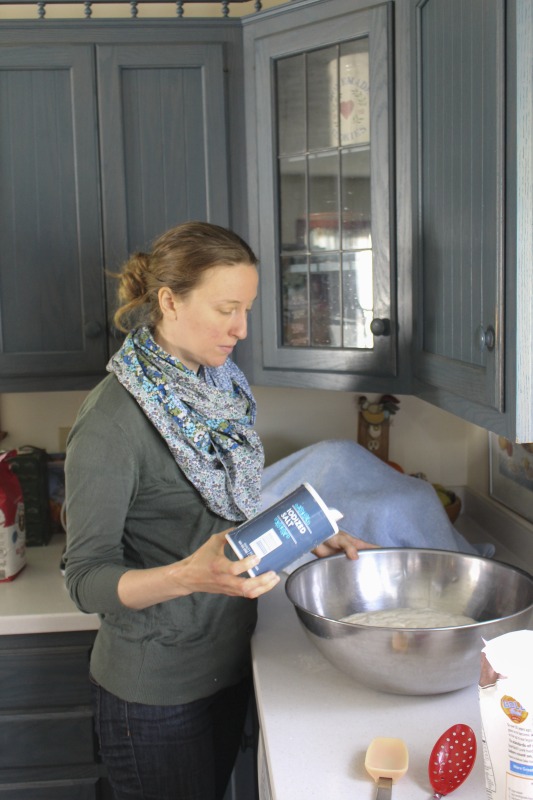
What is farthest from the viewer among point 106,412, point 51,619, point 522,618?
point 51,619

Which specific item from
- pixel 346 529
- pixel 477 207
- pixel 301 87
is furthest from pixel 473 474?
pixel 477 207

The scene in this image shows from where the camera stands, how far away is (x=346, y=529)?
5.90 ft

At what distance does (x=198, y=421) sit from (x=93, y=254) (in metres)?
0.70

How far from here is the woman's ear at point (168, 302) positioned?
1396mm

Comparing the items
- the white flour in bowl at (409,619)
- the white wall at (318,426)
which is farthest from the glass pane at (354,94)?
the white flour in bowl at (409,619)

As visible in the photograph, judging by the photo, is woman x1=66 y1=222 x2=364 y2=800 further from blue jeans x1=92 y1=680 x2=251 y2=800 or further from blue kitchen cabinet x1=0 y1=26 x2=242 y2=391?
Answer: blue kitchen cabinet x1=0 y1=26 x2=242 y2=391

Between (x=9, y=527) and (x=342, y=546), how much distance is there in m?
0.84

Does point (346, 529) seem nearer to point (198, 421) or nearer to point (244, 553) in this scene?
point (198, 421)

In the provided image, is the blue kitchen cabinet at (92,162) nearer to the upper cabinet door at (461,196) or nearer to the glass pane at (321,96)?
the glass pane at (321,96)

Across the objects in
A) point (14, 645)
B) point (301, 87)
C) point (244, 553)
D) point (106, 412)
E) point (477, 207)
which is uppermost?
point (301, 87)

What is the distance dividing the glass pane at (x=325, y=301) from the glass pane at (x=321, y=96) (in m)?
0.24

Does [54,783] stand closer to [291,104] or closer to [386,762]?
[386,762]

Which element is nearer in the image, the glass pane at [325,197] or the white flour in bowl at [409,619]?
the white flour in bowl at [409,619]

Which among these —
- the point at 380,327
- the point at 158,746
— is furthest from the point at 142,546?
the point at 380,327
